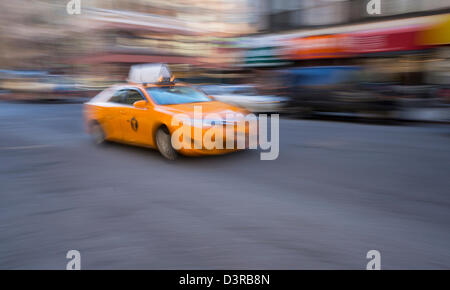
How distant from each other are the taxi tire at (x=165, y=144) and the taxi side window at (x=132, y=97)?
89cm

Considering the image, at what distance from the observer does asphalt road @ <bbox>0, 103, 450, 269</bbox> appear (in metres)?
3.43

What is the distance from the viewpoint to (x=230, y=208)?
15.1ft

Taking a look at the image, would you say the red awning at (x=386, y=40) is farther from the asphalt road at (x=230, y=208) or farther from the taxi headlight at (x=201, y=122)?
the taxi headlight at (x=201, y=122)

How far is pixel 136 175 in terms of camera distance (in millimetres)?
6148

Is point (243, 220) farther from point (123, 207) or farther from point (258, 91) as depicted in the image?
point (258, 91)

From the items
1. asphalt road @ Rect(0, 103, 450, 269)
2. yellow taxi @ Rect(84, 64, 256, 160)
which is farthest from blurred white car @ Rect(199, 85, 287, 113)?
asphalt road @ Rect(0, 103, 450, 269)

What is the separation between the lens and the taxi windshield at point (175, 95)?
7.34 m

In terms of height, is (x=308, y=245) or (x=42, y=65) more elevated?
(x=42, y=65)

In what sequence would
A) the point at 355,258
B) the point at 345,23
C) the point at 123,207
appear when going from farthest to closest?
the point at 345,23 < the point at 123,207 < the point at 355,258

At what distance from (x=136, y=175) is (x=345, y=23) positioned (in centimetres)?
1640

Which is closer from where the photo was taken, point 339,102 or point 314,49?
point 339,102

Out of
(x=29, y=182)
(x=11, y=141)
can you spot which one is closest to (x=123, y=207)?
(x=29, y=182)

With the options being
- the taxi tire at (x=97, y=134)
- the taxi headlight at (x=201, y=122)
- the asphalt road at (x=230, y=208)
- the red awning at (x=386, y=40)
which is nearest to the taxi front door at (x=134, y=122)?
the asphalt road at (x=230, y=208)

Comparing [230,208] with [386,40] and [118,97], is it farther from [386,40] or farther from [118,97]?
[386,40]
